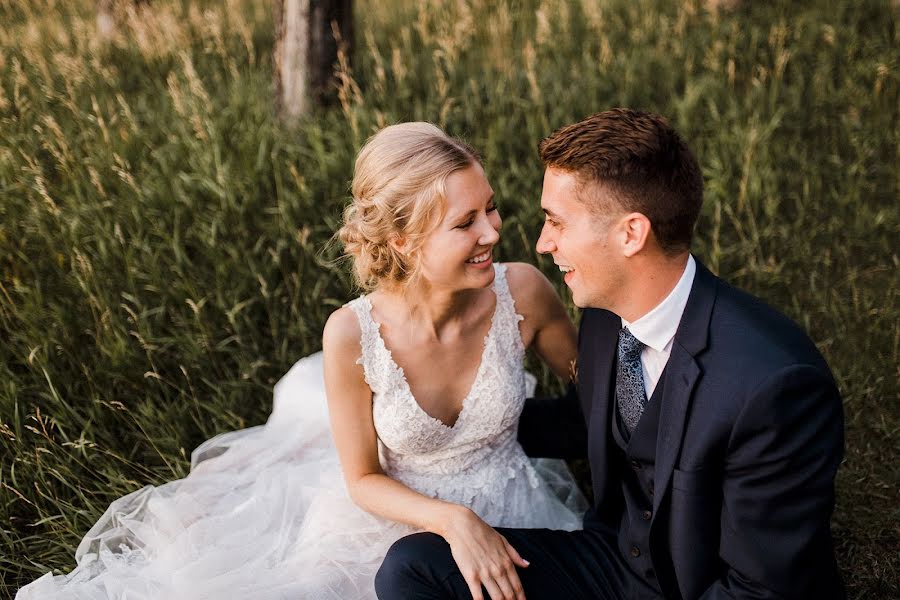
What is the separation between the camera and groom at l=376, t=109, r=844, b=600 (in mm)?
1990

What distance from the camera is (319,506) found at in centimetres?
294

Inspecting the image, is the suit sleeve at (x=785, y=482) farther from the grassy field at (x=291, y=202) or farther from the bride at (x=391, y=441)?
the grassy field at (x=291, y=202)

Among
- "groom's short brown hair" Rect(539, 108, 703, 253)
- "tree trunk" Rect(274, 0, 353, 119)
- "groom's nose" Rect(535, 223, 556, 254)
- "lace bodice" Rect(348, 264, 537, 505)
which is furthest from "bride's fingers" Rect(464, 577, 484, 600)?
"tree trunk" Rect(274, 0, 353, 119)

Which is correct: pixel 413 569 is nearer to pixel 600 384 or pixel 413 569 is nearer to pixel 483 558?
pixel 483 558

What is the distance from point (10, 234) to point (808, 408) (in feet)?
12.5

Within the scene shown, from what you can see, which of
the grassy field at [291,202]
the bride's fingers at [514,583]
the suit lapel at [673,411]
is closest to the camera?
the suit lapel at [673,411]

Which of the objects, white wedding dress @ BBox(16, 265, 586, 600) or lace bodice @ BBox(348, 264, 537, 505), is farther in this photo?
lace bodice @ BBox(348, 264, 537, 505)

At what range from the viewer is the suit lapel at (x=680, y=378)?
7.04 feet

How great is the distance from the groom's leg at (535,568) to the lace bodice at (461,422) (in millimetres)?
369

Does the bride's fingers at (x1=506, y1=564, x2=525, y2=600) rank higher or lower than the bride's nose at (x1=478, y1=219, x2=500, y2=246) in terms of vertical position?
lower

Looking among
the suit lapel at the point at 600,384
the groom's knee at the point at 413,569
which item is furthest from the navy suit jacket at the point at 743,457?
the groom's knee at the point at 413,569

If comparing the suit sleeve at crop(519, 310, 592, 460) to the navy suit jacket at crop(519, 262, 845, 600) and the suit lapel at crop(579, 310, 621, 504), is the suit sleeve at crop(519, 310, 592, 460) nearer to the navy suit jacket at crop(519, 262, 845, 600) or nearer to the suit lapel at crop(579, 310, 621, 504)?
the suit lapel at crop(579, 310, 621, 504)

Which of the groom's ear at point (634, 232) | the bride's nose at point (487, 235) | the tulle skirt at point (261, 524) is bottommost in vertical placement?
the tulle skirt at point (261, 524)

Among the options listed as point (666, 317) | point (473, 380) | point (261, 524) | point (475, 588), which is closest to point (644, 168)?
point (666, 317)
